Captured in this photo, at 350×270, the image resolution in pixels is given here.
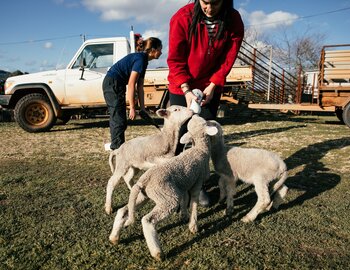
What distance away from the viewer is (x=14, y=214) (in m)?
3.36

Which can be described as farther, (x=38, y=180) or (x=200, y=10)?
(x=38, y=180)

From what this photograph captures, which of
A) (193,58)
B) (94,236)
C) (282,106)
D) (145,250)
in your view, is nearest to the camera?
(145,250)

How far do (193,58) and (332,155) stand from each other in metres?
4.14

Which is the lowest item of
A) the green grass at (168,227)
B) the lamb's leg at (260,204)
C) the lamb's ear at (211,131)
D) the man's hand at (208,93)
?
the green grass at (168,227)

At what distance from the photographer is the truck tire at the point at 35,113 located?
29.1 feet

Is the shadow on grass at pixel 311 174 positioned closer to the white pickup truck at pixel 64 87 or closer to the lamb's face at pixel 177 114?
the lamb's face at pixel 177 114

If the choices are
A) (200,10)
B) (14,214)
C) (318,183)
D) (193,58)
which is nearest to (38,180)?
(14,214)

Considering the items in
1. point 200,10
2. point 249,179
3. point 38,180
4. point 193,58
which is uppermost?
point 200,10

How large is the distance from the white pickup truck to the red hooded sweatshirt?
20.3ft

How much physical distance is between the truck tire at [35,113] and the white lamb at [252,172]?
6777 mm

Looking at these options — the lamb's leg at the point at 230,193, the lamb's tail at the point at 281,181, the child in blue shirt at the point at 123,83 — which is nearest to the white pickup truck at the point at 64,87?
the child in blue shirt at the point at 123,83

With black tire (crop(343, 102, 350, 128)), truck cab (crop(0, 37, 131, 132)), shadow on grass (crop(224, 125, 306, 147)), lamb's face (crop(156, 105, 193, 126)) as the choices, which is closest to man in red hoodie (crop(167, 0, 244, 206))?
lamb's face (crop(156, 105, 193, 126))

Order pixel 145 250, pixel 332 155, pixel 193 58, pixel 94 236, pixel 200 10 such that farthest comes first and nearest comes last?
pixel 332 155
pixel 193 58
pixel 200 10
pixel 94 236
pixel 145 250

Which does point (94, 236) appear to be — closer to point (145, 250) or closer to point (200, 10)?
point (145, 250)
